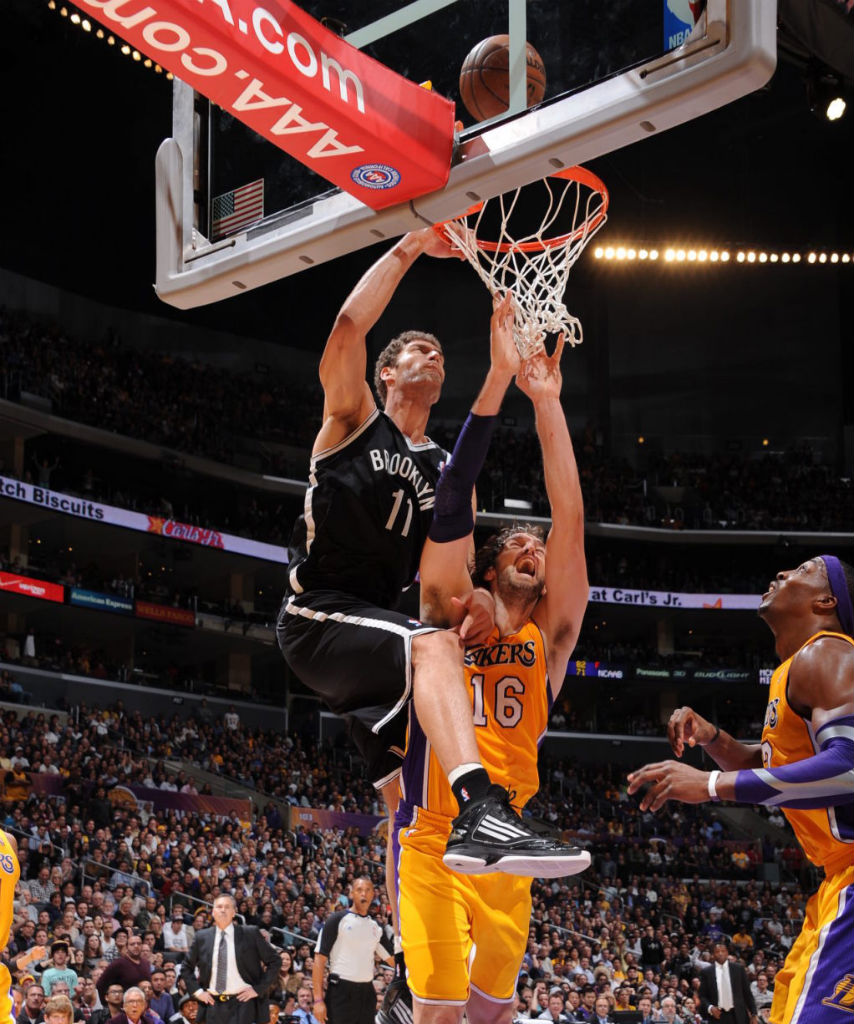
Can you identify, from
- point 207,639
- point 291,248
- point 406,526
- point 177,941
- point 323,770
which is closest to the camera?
point 291,248

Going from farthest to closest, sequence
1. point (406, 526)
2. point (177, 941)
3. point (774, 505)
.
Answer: point (774, 505) → point (177, 941) → point (406, 526)

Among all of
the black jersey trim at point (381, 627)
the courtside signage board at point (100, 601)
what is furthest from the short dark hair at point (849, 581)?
the courtside signage board at point (100, 601)

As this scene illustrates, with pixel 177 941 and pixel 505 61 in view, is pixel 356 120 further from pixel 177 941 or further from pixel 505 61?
pixel 177 941

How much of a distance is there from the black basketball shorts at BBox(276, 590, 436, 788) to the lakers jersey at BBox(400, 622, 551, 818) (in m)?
0.22

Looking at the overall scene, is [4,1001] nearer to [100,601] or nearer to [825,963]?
[825,963]

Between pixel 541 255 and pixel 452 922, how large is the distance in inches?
119

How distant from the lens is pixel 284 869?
18141 millimetres

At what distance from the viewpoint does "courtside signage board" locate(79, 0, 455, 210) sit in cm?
341

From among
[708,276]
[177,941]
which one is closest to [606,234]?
[708,276]

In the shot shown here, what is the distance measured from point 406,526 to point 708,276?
3179cm

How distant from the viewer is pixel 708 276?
34.5m

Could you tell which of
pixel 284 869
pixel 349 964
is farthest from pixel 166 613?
pixel 349 964

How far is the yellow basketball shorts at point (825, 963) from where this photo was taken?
3.58 meters

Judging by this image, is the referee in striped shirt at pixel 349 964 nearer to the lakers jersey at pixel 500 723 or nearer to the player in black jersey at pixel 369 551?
the player in black jersey at pixel 369 551
